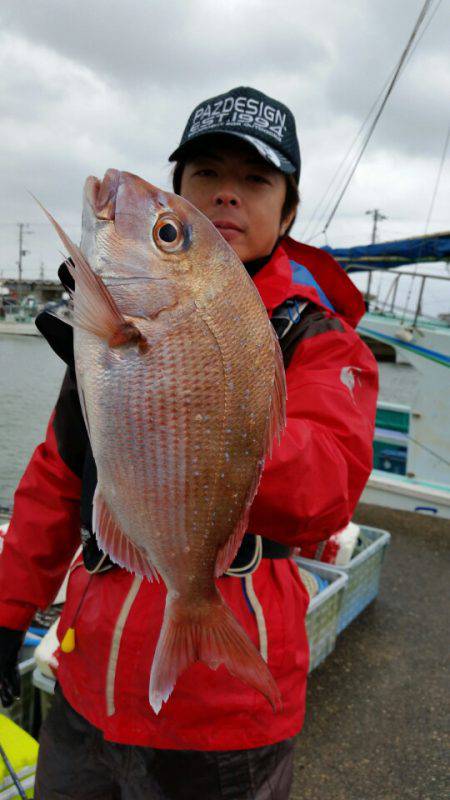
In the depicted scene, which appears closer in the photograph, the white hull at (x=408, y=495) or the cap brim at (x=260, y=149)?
the cap brim at (x=260, y=149)

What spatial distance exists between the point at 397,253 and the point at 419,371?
1615 mm

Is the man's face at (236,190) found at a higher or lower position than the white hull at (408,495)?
higher

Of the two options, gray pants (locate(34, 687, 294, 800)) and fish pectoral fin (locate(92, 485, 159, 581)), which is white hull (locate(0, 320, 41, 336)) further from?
fish pectoral fin (locate(92, 485, 159, 581))

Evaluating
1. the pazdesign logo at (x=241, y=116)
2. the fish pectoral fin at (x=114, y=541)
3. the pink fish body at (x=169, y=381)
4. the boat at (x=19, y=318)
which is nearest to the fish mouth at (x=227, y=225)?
the pazdesign logo at (x=241, y=116)

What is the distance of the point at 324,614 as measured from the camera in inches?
139

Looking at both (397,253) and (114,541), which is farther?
(397,253)

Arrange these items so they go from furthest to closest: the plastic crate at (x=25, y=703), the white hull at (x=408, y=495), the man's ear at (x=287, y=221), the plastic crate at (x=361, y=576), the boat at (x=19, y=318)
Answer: the boat at (x=19, y=318), the white hull at (x=408, y=495), the plastic crate at (x=361, y=576), the plastic crate at (x=25, y=703), the man's ear at (x=287, y=221)

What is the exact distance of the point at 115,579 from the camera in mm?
1577

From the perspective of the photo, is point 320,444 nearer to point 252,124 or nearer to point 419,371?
point 252,124

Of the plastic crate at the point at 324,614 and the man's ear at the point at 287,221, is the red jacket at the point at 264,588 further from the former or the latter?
the plastic crate at the point at 324,614

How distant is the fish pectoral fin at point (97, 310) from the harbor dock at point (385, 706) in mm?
2645

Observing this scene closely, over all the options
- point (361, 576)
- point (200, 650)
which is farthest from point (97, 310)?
point (361, 576)

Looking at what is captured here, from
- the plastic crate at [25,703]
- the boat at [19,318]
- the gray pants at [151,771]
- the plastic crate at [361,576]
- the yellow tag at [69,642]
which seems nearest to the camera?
the gray pants at [151,771]

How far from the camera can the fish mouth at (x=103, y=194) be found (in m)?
1.17
